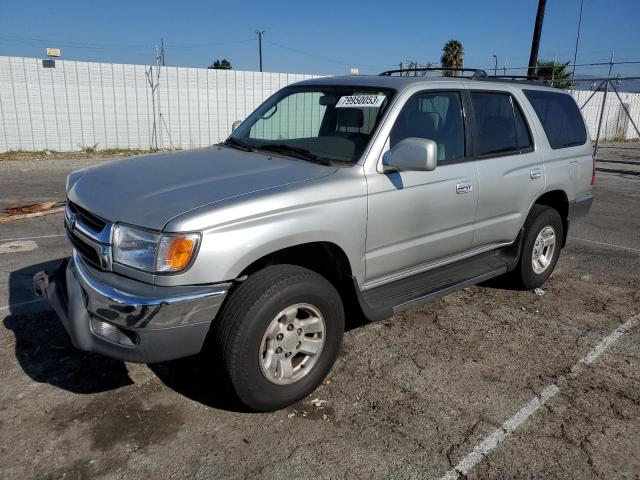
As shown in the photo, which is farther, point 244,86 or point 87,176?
point 244,86

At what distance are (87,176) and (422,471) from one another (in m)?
2.73

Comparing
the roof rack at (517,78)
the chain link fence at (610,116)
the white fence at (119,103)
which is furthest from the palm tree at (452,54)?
the roof rack at (517,78)

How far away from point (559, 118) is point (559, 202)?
0.82 meters

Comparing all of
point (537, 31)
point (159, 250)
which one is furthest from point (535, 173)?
point (537, 31)

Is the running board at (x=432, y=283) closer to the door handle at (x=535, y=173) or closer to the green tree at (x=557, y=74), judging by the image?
the door handle at (x=535, y=173)

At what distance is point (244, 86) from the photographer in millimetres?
17172

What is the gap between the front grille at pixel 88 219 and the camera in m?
2.95

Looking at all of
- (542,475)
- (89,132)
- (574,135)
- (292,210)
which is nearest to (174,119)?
(89,132)

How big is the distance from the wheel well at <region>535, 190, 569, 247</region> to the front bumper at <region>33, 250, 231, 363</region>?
3.59m

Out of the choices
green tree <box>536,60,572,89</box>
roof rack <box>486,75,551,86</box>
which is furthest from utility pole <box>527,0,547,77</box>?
roof rack <box>486,75,551,86</box>

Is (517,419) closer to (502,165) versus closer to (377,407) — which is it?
(377,407)

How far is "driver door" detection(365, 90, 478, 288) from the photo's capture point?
3.45 m

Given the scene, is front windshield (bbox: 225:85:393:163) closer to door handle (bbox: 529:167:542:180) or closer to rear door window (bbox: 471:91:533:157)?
rear door window (bbox: 471:91:533:157)

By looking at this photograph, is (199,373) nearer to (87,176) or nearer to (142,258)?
(142,258)
